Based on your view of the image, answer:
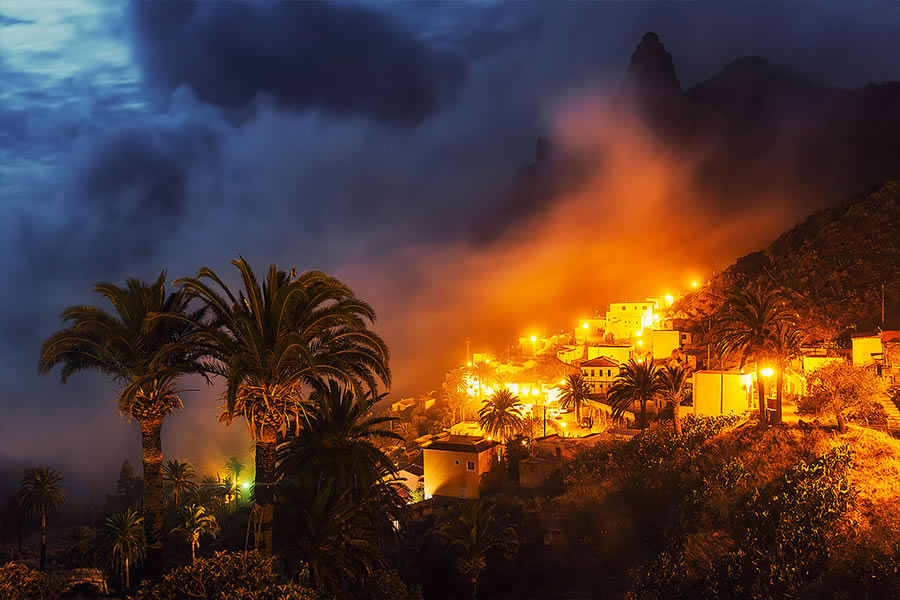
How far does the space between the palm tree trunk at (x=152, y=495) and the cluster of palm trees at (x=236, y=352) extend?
29mm

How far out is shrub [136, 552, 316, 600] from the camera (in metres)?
12.3

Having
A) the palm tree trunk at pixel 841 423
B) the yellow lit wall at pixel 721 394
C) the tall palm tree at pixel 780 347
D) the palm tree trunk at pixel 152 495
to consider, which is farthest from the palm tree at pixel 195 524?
the palm tree trunk at pixel 841 423

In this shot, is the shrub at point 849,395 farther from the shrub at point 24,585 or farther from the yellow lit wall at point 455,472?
the shrub at point 24,585

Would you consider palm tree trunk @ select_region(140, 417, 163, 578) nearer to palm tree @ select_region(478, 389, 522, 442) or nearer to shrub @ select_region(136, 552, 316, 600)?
shrub @ select_region(136, 552, 316, 600)

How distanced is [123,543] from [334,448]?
62.9 feet

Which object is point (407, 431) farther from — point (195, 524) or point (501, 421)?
point (195, 524)

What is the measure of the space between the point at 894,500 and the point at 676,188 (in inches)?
5488

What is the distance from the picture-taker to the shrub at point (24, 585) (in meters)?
12.6

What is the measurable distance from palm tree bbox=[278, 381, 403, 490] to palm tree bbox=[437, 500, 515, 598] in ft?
45.2

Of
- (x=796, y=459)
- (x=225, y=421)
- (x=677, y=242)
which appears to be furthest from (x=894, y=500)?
(x=677, y=242)

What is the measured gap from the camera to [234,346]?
16.7 metres

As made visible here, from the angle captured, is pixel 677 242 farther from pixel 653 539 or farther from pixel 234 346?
pixel 234 346

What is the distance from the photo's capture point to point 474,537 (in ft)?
108

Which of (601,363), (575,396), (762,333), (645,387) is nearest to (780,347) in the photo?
(762,333)
